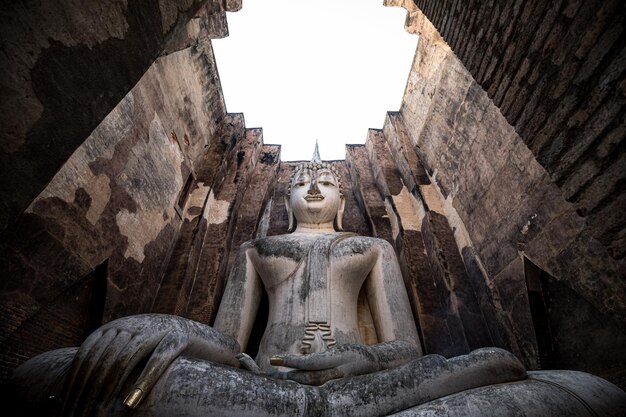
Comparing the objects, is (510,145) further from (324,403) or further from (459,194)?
(324,403)

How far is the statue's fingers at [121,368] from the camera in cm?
142

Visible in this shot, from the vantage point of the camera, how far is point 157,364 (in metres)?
1.54

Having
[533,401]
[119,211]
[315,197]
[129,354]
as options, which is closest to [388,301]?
[315,197]

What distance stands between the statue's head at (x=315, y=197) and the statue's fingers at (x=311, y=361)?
2417 millimetres

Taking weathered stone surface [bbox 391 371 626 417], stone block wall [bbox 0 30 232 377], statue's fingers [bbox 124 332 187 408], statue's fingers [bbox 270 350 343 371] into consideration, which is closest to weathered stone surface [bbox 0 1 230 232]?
stone block wall [bbox 0 30 232 377]

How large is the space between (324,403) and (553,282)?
2757mm

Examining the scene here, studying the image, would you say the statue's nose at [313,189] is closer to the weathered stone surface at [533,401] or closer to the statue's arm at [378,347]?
the statue's arm at [378,347]

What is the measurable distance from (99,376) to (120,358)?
Result: 0.33ft

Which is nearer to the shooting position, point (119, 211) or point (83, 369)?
point (83, 369)

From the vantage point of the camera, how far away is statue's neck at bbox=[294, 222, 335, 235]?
426 cm

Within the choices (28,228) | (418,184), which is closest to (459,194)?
(418,184)

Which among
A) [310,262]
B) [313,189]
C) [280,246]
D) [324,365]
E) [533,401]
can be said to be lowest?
[533,401]

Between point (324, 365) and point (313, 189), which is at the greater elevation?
point (313, 189)

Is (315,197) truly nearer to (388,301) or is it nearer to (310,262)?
(310,262)
